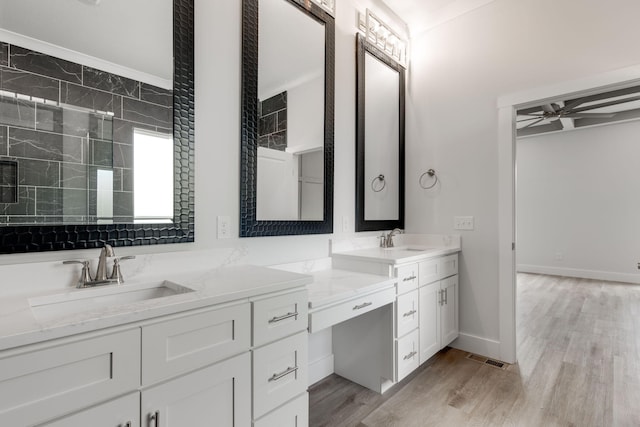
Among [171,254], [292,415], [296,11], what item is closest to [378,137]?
[296,11]

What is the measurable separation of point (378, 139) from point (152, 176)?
1.90m

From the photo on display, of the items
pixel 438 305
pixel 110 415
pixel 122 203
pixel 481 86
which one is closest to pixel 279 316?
pixel 110 415

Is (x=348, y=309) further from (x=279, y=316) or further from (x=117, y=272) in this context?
(x=117, y=272)

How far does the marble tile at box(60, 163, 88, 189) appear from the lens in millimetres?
1244

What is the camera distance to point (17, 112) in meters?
1.15

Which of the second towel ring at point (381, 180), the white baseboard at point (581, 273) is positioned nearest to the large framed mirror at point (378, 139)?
the second towel ring at point (381, 180)

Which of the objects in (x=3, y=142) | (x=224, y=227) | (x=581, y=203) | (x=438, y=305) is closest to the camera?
(x=3, y=142)

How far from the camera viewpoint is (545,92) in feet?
7.85

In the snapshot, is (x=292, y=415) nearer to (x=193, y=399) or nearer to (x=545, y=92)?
(x=193, y=399)

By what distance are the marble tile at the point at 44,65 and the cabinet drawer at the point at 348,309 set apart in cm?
141

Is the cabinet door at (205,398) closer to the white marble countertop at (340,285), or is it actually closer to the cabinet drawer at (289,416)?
the cabinet drawer at (289,416)

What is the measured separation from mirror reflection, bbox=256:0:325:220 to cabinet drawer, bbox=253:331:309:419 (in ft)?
2.60

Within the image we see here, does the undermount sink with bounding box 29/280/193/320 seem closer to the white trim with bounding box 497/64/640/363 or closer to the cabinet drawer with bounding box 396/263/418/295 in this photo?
the cabinet drawer with bounding box 396/263/418/295

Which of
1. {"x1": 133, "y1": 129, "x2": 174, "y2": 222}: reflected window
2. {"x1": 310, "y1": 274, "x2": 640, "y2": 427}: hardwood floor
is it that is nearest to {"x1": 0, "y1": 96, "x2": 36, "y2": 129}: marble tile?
{"x1": 133, "y1": 129, "x2": 174, "y2": 222}: reflected window
